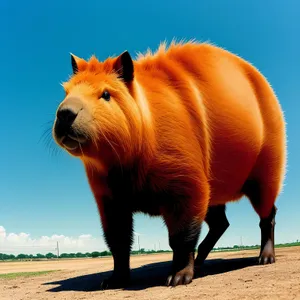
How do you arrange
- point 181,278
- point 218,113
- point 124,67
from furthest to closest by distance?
point 218,113, point 124,67, point 181,278

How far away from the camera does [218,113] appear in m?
6.42

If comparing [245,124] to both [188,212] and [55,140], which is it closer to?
[188,212]

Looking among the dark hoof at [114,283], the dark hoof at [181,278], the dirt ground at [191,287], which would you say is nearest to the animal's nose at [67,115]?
the dirt ground at [191,287]

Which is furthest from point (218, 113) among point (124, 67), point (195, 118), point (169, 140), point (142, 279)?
point (142, 279)

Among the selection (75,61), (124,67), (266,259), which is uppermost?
(75,61)

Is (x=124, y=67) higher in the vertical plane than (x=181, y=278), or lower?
higher

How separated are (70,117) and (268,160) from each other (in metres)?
3.76

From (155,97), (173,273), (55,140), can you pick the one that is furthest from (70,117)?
(173,273)

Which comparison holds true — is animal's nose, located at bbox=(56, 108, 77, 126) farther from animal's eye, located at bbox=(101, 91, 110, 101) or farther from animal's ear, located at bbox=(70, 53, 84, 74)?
animal's ear, located at bbox=(70, 53, 84, 74)

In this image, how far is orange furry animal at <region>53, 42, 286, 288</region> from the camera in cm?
514

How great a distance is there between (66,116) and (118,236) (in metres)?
2.00

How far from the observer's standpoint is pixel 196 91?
638 centimetres

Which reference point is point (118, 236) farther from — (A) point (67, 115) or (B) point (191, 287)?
(A) point (67, 115)

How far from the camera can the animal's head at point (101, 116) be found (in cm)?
493
